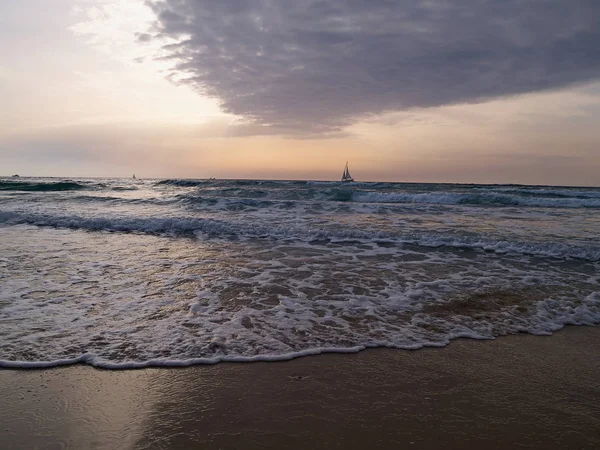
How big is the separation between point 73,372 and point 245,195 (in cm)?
2202

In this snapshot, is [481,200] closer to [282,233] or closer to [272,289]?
[282,233]

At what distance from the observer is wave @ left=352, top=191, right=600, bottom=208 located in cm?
2122

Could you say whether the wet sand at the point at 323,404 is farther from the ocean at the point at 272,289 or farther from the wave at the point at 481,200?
the wave at the point at 481,200

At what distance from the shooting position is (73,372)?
3.04m

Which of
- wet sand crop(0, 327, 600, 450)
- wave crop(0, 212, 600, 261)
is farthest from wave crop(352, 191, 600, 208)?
wet sand crop(0, 327, 600, 450)

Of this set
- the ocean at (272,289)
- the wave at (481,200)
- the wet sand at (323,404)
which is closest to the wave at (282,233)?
the ocean at (272,289)

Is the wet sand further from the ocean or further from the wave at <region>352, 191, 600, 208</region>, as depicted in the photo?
the wave at <region>352, 191, 600, 208</region>

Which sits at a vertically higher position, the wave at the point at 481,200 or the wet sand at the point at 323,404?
the wave at the point at 481,200

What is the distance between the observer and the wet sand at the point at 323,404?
2256 millimetres

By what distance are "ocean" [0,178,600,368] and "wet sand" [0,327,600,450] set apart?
0.92 feet

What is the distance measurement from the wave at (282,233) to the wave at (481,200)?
42.4ft

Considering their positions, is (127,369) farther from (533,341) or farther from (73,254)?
(73,254)

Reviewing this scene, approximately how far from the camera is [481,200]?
74.8 ft

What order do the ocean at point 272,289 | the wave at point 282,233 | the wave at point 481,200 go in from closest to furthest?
the ocean at point 272,289 → the wave at point 282,233 → the wave at point 481,200
